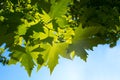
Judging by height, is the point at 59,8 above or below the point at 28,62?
above

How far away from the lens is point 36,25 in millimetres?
1964

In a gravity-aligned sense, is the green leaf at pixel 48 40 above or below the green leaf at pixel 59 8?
below

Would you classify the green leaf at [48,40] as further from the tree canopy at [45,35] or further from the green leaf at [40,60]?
the green leaf at [40,60]

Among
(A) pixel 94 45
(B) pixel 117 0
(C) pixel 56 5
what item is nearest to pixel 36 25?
(C) pixel 56 5

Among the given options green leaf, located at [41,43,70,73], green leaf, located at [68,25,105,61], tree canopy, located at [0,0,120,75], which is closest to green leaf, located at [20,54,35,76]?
tree canopy, located at [0,0,120,75]

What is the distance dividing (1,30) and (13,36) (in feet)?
0.34

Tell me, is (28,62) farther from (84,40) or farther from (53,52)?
(84,40)

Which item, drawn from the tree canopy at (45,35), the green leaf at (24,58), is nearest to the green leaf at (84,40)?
the tree canopy at (45,35)

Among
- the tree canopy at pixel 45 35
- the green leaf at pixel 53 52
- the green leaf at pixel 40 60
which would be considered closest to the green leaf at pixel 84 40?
the tree canopy at pixel 45 35

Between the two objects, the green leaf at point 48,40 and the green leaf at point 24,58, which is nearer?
the green leaf at point 48,40

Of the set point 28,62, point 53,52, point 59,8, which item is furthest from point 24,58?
point 59,8

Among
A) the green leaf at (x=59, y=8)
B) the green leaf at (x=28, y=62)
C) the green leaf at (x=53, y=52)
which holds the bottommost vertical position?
the green leaf at (x=28, y=62)

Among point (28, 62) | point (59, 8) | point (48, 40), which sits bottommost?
point (28, 62)

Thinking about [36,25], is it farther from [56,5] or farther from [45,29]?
[56,5]
